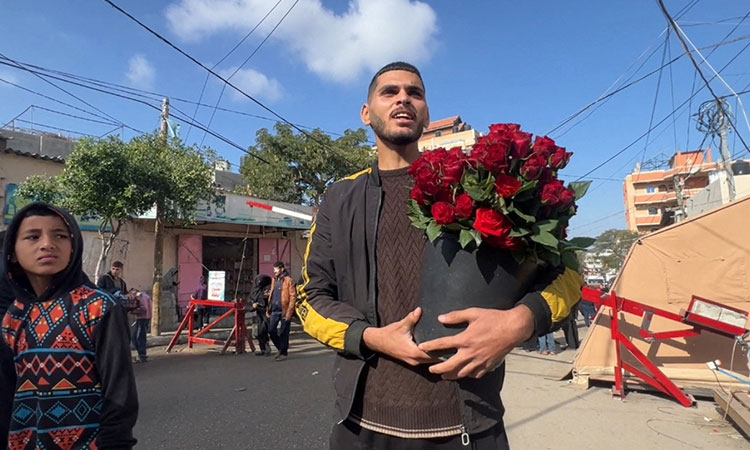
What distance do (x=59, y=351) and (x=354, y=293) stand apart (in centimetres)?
132

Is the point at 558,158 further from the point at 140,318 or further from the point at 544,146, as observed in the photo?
the point at 140,318

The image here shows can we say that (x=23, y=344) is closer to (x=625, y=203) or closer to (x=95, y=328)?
(x=95, y=328)

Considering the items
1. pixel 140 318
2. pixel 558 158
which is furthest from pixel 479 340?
pixel 140 318

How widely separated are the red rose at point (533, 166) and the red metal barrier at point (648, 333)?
4.71 meters

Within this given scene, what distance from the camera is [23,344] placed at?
1.90 metres

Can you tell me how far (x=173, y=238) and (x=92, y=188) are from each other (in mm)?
5202

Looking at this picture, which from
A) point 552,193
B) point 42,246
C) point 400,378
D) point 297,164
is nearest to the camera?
point 552,193

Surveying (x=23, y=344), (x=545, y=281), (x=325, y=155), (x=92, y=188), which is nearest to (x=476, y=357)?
(x=545, y=281)

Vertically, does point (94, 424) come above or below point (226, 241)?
below

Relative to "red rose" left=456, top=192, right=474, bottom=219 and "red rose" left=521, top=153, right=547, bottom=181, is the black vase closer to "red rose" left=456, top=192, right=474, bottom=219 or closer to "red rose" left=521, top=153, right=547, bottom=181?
"red rose" left=456, top=192, right=474, bottom=219

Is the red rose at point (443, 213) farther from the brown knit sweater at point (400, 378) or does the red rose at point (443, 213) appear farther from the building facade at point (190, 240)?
the building facade at point (190, 240)

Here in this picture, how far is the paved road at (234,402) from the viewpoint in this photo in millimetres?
4332

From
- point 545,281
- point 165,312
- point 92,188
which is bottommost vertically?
point 165,312

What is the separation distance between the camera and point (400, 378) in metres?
1.38
